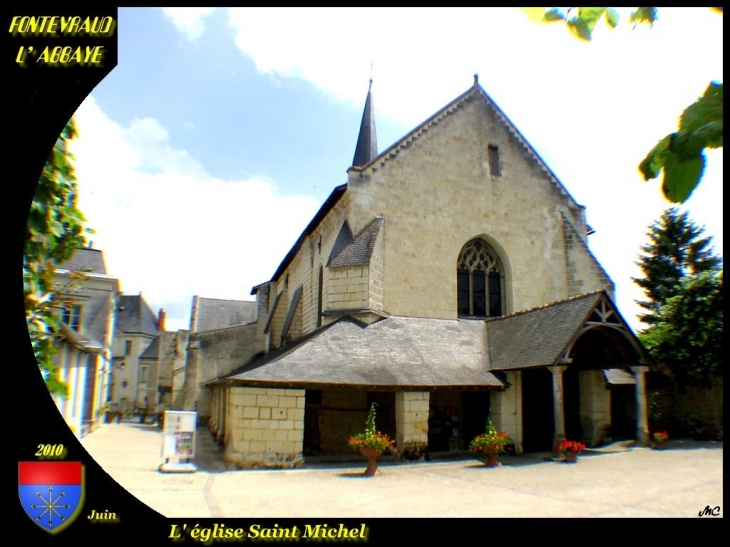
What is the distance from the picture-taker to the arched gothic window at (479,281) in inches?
693

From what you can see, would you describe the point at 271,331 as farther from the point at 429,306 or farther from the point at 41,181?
the point at 41,181

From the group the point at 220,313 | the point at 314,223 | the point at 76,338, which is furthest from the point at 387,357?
the point at 220,313

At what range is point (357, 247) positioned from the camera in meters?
15.6

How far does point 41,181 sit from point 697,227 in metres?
30.9

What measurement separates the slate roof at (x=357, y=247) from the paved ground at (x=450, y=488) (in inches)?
226

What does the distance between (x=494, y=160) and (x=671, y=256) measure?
49.1 ft

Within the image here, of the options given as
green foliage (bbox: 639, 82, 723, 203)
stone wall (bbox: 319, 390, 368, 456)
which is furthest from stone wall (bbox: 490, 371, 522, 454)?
green foliage (bbox: 639, 82, 723, 203)

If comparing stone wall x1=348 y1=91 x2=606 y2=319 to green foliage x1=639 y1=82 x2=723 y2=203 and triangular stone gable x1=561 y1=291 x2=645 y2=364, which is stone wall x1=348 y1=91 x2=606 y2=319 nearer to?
triangular stone gable x1=561 y1=291 x2=645 y2=364

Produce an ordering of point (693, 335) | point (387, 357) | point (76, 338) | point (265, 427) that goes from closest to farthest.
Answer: point (76, 338) → point (265, 427) → point (387, 357) → point (693, 335)

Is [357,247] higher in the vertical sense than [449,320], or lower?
higher

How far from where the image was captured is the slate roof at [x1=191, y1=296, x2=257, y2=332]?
34656mm

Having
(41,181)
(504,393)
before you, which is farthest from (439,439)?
(41,181)

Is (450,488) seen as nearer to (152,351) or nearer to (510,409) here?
(510,409)

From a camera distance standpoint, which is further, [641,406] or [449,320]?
[449,320]
